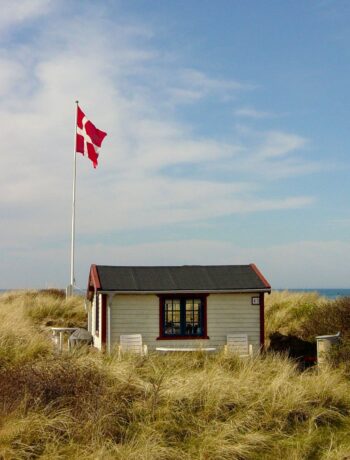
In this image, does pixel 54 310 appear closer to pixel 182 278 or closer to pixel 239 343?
pixel 182 278

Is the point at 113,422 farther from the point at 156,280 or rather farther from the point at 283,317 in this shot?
the point at 283,317

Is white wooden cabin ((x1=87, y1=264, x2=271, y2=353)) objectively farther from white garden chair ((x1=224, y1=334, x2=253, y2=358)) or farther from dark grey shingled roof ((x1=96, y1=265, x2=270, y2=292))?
A: white garden chair ((x1=224, y1=334, x2=253, y2=358))

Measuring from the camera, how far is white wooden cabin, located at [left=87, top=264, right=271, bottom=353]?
605 inches

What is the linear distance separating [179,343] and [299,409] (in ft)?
20.6

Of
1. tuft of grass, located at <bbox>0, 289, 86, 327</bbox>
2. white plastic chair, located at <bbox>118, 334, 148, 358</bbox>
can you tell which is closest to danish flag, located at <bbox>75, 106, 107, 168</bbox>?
tuft of grass, located at <bbox>0, 289, 86, 327</bbox>

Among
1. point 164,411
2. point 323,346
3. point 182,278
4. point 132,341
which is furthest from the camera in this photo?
point 182,278

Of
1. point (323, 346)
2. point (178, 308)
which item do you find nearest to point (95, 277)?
point (178, 308)

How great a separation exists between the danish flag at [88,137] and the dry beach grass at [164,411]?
1346 centimetres

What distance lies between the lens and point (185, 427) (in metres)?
8.78

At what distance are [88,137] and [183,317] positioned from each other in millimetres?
10898

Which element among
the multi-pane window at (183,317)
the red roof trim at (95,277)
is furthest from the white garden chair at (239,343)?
the red roof trim at (95,277)

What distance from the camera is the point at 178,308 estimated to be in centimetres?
1583

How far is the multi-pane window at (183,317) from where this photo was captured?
15641mm

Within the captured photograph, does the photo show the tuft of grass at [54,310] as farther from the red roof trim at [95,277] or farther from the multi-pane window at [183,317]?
the multi-pane window at [183,317]
